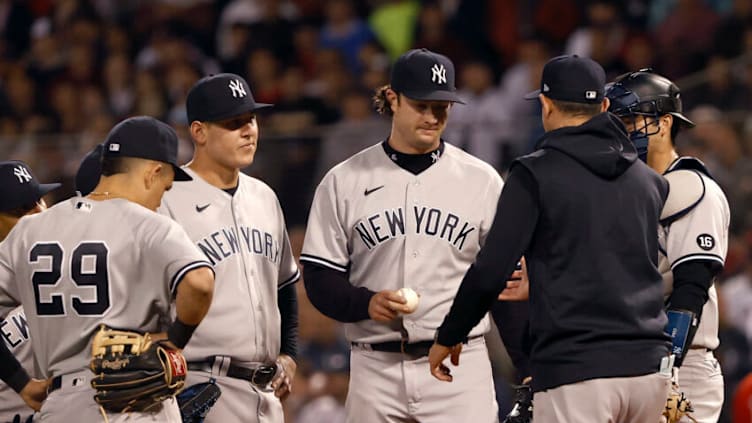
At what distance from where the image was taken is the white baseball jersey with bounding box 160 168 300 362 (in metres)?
5.47

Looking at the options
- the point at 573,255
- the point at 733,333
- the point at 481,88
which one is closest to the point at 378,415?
the point at 573,255

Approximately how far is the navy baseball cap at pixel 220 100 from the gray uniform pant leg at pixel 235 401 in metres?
1.06

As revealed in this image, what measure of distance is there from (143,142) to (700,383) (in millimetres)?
2298

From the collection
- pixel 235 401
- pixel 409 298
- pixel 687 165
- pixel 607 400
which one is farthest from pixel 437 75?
pixel 607 400

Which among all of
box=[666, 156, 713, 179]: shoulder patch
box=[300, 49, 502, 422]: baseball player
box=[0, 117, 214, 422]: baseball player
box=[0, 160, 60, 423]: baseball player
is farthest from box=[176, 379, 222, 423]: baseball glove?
box=[666, 156, 713, 179]: shoulder patch

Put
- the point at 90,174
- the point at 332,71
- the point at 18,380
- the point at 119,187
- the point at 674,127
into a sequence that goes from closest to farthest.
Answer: the point at 119,187 → the point at 18,380 → the point at 674,127 → the point at 90,174 → the point at 332,71

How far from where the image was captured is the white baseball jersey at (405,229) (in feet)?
17.9

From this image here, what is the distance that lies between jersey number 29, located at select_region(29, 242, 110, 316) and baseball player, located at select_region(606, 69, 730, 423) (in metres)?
2.00

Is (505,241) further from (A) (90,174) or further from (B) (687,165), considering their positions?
(A) (90,174)

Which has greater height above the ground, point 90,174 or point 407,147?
point 407,147

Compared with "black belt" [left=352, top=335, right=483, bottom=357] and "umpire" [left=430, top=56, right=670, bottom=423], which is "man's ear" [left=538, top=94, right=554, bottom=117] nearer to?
"umpire" [left=430, top=56, right=670, bottom=423]

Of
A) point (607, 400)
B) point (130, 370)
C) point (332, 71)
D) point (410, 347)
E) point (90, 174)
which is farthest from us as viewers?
point (332, 71)

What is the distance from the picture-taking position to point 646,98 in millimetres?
5246

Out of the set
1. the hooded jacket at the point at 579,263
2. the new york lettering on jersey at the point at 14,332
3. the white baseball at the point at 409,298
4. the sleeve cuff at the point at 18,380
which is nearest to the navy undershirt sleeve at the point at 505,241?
the hooded jacket at the point at 579,263
